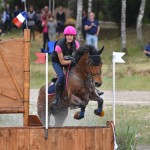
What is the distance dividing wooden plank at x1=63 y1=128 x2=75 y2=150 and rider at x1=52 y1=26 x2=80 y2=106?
2346 millimetres

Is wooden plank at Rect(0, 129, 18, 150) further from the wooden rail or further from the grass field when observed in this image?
the grass field

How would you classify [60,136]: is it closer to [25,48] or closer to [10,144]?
[10,144]

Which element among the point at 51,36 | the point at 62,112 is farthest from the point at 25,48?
the point at 51,36

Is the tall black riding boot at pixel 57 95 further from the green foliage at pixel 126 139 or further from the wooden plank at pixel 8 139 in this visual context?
the wooden plank at pixel 8 139

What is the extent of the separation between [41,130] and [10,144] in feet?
1.84

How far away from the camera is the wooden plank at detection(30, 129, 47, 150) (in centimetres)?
1099

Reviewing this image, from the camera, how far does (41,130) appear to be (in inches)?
434

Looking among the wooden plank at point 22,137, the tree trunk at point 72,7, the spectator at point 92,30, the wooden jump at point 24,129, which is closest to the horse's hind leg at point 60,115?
the wooden jump at point 24,129

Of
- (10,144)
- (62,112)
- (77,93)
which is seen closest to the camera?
(10,144)

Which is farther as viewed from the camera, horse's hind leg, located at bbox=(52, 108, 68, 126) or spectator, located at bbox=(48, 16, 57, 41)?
spectator, located at bbox=(48, 16, 57, 41)

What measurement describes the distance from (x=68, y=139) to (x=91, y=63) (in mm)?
1963

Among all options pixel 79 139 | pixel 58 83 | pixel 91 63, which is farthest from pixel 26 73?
pixel 58 83

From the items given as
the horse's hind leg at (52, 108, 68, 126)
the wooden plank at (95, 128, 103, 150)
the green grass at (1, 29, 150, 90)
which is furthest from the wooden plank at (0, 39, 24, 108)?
the green grass at (1, 29, 150, 90)

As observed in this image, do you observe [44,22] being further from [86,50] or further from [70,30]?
[86,50]
